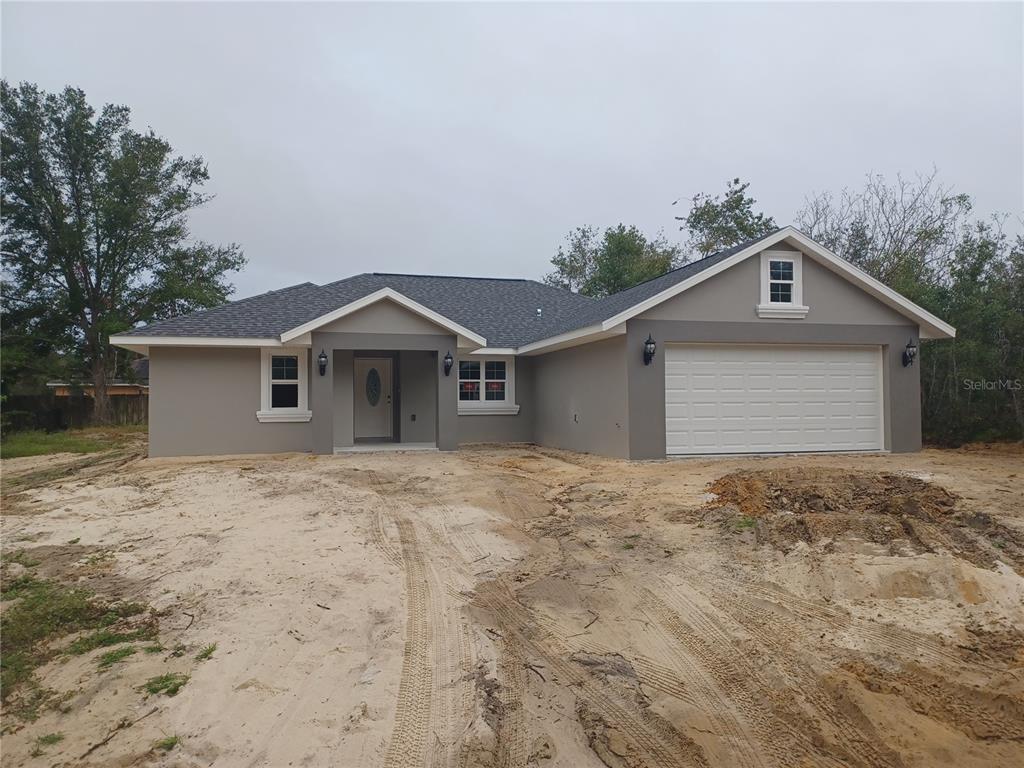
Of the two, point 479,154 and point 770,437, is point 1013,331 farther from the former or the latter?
point 479,154

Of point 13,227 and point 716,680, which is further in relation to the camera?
point 13,227

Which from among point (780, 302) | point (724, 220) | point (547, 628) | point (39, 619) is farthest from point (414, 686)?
point (724, 220)

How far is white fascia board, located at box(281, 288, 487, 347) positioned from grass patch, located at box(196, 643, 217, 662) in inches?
385

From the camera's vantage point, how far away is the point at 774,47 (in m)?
15.9

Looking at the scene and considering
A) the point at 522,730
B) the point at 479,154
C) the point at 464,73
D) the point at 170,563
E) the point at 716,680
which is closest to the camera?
the point at 522,730

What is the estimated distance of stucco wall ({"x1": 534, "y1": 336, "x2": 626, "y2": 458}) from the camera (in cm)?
1290

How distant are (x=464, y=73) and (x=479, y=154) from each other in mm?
7002

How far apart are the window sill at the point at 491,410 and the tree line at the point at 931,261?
10.1m

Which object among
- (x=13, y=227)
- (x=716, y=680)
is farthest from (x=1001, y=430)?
(x=13, y=227)

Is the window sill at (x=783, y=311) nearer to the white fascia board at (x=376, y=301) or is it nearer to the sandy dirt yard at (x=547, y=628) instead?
the sandy dirt yard at (x=547, y=628)

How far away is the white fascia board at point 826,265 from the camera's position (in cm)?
1239

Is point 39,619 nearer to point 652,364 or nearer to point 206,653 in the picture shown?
point 206,653

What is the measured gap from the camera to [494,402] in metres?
17.3

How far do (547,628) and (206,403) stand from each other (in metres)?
11.6
